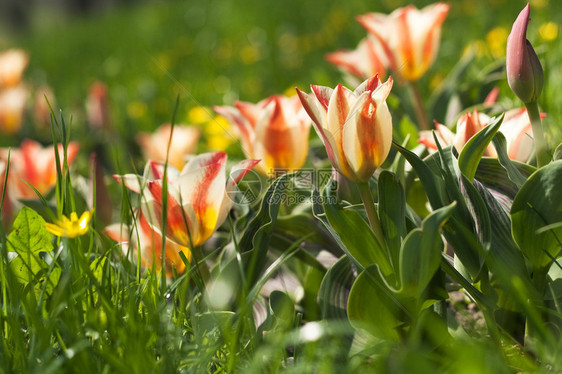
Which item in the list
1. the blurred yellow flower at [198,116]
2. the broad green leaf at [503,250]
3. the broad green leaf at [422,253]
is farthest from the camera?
the blurred yellow flower at [198,116]

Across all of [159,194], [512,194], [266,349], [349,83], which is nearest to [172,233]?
[159,194]

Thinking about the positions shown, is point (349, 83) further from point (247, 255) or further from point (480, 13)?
point (480, 13)

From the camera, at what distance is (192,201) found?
106cm

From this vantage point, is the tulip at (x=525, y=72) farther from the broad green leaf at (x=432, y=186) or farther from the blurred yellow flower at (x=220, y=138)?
the blurred yellow flower at (x=220, y=138)

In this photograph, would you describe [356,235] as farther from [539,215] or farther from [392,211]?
[539,215]

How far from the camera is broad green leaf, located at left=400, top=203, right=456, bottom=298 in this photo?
82 centimetres

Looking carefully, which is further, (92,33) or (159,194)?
(92,33)

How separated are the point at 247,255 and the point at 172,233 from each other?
5.1 inches

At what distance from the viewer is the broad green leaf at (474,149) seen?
0.90 meters

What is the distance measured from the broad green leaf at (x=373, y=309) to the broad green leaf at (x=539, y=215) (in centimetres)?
21

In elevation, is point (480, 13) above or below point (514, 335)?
above

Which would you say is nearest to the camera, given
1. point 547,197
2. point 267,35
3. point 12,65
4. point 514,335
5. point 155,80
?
point 547,197

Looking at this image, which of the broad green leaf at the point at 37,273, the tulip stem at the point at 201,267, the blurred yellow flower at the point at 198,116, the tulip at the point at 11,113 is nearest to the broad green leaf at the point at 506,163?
the tulip stem at the point at 201,267

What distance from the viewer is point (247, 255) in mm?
1080
